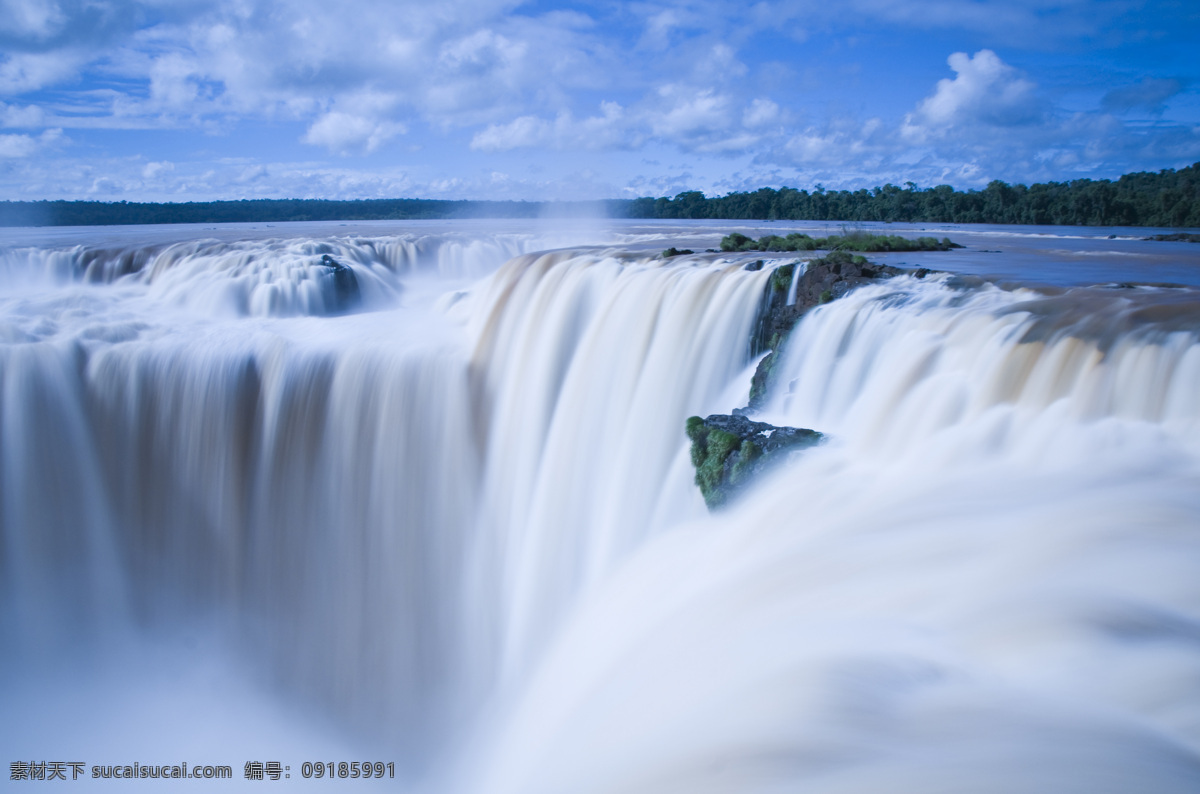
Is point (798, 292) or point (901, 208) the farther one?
point (901, 208)

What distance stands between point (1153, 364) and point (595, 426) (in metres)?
7.05

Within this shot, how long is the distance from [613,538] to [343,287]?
14.8 meters

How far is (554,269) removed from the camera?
15.0 metres

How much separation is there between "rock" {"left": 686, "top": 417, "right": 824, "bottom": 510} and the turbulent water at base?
295 millimetres

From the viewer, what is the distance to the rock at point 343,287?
20.8m

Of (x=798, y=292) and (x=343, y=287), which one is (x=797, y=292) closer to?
(x=798, y=292)

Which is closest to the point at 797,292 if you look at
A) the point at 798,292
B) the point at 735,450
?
the point at 798,292

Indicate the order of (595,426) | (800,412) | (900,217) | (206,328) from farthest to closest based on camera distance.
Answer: (900,217)
(206,328)
(595,426)
(800,412)

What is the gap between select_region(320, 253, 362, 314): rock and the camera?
20.8m

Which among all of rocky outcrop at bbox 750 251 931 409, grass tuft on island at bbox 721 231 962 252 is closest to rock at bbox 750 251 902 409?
rocky outcrop at bbox 750 251 931 409

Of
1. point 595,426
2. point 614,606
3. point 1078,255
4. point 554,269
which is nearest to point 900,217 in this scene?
point 1078,255

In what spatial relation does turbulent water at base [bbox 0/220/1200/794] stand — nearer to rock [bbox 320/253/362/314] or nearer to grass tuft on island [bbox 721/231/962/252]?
rock [bbox 320/253/362/314]

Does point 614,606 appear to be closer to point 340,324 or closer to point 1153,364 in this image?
point 1153,364

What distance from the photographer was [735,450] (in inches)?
316
